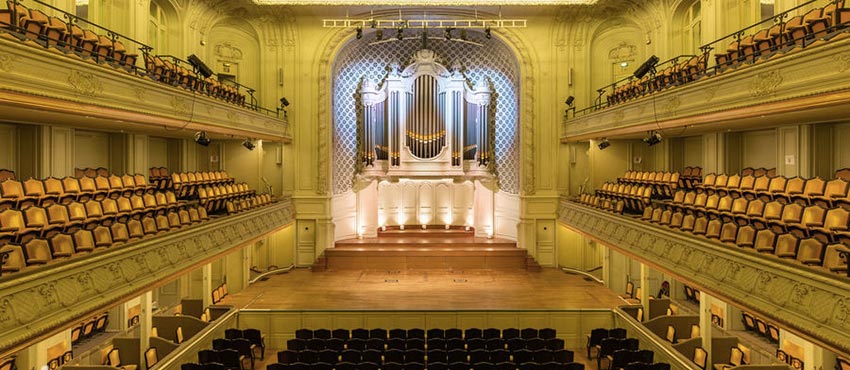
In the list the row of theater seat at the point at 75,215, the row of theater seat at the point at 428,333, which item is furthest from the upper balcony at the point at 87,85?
the row of theater seat at the point at 428,333

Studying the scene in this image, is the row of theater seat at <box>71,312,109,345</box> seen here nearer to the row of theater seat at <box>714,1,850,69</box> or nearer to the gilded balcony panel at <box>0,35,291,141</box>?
the gilded balcony panel at <box>0,35,291,141</box>

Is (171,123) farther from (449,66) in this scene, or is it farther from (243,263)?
(449,66)

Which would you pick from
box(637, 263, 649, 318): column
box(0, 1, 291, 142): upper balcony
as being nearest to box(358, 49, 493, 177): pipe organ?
box(0, 1, 291, 142): upper balcony

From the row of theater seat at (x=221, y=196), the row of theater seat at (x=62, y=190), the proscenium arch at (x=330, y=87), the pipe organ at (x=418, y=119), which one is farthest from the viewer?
the pipe organ at (x=418, y=119)

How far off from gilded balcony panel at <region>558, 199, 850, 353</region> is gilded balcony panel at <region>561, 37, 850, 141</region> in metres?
1.87

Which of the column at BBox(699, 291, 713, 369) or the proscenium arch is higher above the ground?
the proscenium arch

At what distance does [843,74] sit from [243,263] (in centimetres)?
1236

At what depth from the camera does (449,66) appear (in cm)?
1694

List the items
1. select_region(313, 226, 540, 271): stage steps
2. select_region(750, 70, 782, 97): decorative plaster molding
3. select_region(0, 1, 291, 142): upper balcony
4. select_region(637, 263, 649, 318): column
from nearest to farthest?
select_region(0, 1, 291, 142): upper balcony
select_region(750, 70, 782, 97): decorative plaster molding
select_region(637, 263, 649, 318): column
select_region(313, 226, 540, 271): stage steps

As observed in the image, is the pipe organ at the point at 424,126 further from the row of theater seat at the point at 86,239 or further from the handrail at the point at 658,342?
Answer: the row of theater seat at the point at 86,239

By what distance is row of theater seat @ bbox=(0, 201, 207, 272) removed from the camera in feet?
19.3

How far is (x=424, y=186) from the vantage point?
17.4m

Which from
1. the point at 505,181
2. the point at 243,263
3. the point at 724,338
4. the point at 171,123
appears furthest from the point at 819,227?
the point at 243,263

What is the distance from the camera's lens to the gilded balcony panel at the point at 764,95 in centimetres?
631
